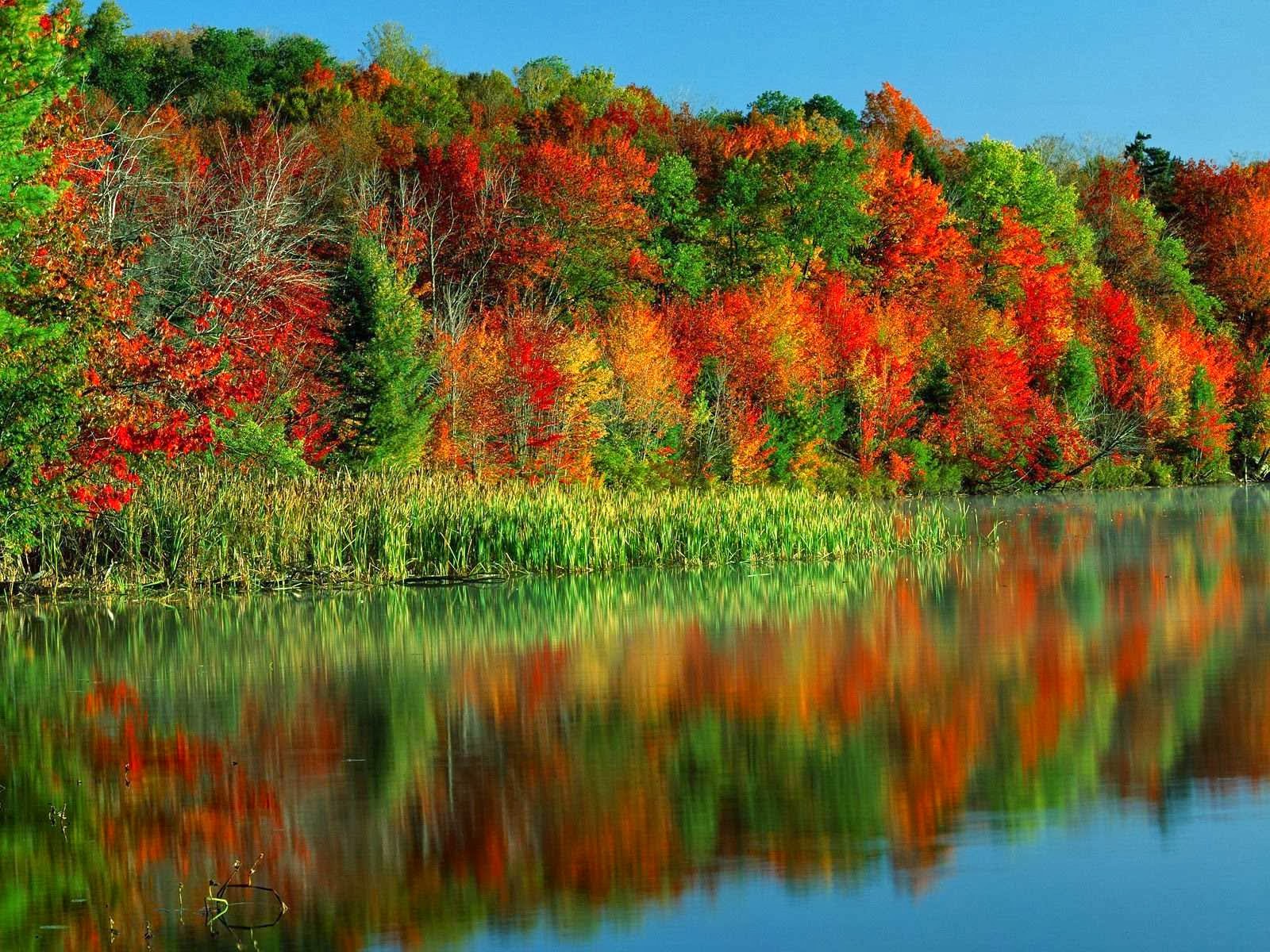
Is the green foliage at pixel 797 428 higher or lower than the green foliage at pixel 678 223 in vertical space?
lower

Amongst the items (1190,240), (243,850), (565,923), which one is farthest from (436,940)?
(1190,240)

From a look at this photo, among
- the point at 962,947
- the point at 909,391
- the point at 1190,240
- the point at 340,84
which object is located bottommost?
the point at 962,947

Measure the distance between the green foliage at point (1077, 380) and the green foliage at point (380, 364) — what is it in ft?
100

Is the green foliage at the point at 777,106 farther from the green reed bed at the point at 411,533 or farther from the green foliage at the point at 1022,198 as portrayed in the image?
the green reed bed at the point at 411,533

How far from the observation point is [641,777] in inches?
451

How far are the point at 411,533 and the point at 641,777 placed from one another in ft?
47.9

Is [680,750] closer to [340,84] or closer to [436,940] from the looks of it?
[436,940]

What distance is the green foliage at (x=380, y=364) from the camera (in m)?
36.5

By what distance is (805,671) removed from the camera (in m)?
16.3

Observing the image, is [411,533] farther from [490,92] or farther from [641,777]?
[490,92]

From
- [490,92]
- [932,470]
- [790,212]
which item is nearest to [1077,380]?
[932,470]

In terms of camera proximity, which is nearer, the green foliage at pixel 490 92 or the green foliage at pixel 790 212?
the green foliage at pixel 790 212

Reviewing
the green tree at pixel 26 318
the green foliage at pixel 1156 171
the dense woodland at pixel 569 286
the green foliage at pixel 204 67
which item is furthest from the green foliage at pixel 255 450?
the green foliage at pixel 1156 171

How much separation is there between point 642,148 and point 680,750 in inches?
2000
